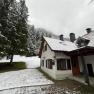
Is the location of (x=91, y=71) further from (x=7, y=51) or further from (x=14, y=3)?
(x=14, y=3)

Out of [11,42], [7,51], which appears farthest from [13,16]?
[7,51]

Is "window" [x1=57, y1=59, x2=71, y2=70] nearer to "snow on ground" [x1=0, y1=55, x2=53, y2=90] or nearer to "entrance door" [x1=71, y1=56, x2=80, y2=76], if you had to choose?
"entrance door" [x1=71, y1=56, x2=80, y2=76]

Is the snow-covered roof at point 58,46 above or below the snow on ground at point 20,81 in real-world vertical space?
above

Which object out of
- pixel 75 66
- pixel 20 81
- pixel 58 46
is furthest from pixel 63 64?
pixel 20 81

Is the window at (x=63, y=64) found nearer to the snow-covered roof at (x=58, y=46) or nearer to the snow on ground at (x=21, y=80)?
the snow-covered roof at (x=58, y=46)

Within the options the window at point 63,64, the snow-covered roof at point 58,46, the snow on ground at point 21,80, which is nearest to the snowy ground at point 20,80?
the snow on ground at point 21,80

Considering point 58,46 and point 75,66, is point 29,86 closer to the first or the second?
point 58,46

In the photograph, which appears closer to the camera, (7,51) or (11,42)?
(7,51)

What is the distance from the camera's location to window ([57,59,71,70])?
12656mm

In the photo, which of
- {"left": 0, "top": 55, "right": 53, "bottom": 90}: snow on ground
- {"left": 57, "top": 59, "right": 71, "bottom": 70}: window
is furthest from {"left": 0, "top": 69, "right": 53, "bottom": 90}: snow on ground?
{"left": 57, "top": 59, "right": 71, "bottom": 70}: window

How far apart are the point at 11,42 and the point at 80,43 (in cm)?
1356

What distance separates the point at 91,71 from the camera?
489 inches

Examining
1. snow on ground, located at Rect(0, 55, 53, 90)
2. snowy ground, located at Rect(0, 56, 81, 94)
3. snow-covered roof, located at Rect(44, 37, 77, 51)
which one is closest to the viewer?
snowy ground, located at Rect(0, 56, 81, 94)

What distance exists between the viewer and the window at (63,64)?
1266 centimetres
